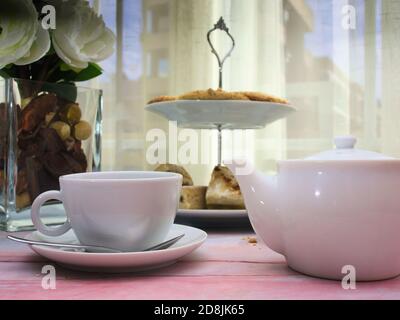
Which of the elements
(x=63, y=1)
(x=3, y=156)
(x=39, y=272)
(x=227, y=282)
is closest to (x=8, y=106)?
(x=3, y=156)

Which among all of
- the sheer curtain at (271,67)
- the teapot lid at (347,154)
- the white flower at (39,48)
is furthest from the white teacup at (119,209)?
the sheer curtain at (271,67)

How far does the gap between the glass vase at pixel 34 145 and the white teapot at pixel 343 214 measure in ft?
1.15

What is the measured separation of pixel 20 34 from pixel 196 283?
382mm

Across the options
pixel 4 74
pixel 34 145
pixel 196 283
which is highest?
pixel 4 74

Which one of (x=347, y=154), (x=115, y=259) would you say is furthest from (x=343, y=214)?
(x=115, y=259)

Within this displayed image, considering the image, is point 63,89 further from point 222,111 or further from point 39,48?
point 222,111

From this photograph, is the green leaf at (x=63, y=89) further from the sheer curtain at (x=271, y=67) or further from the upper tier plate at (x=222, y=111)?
the sheer curtain at (x=271, y=67)

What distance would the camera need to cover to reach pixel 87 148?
0.63 metres

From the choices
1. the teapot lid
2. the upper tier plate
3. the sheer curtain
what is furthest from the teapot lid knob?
the sheer curtain

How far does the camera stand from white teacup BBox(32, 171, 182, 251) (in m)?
0.37

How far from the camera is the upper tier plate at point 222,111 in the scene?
627mm

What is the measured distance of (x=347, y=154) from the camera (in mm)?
360

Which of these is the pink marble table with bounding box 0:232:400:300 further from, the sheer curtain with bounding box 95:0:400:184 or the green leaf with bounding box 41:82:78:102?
the sheer curtain with bounding box 95:0:400:184

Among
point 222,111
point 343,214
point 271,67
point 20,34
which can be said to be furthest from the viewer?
point 271,67
